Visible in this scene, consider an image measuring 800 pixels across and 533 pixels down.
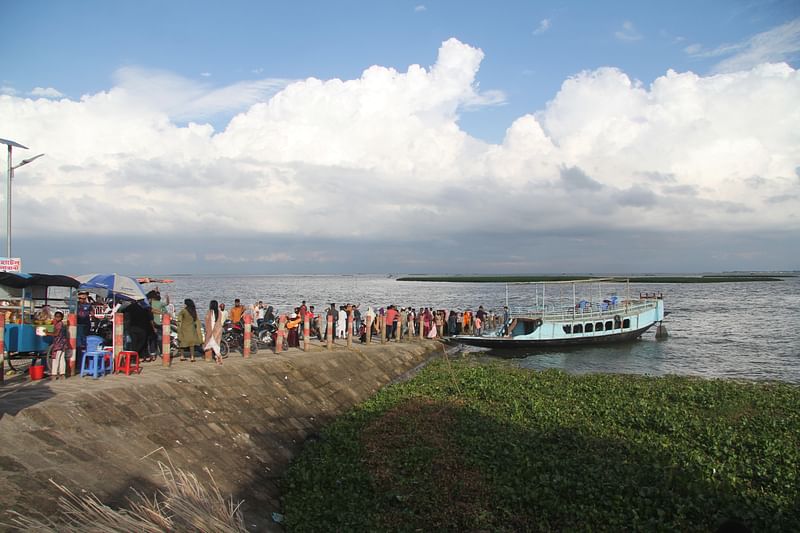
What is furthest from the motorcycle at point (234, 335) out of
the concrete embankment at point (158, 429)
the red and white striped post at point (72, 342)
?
the red and white striped post at point (72, 342)

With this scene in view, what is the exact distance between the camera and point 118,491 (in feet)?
22.1

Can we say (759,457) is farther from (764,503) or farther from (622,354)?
(622,354)

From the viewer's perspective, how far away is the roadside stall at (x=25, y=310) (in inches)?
463

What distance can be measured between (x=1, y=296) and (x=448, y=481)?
12.7m

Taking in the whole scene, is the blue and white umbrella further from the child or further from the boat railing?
the boat railing

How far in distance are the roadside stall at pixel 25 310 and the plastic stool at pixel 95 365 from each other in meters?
1.46

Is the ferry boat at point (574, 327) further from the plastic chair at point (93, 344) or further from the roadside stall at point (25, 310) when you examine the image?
the plastic chair at point (93, 344)

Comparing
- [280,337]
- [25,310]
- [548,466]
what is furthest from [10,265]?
[548,466]

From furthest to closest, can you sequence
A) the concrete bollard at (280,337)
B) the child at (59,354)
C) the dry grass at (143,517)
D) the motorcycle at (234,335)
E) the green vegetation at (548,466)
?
the concrete bollard at (280,337), the motorcycle at (234,335), the child at (59,354), the green vegetation at (548,466), the dry grass at (143,517)

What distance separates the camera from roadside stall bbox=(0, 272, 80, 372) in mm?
11766

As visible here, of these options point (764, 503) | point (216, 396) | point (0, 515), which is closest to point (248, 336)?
point (216, 396)

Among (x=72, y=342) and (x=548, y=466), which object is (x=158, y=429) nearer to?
(x=72, y=342)

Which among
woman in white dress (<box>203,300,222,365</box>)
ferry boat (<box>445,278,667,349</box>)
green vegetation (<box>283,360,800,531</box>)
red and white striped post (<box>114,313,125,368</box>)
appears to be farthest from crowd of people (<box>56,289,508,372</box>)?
green vegetation (<box>283,360,800,531</box>)

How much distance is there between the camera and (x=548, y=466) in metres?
9.02
